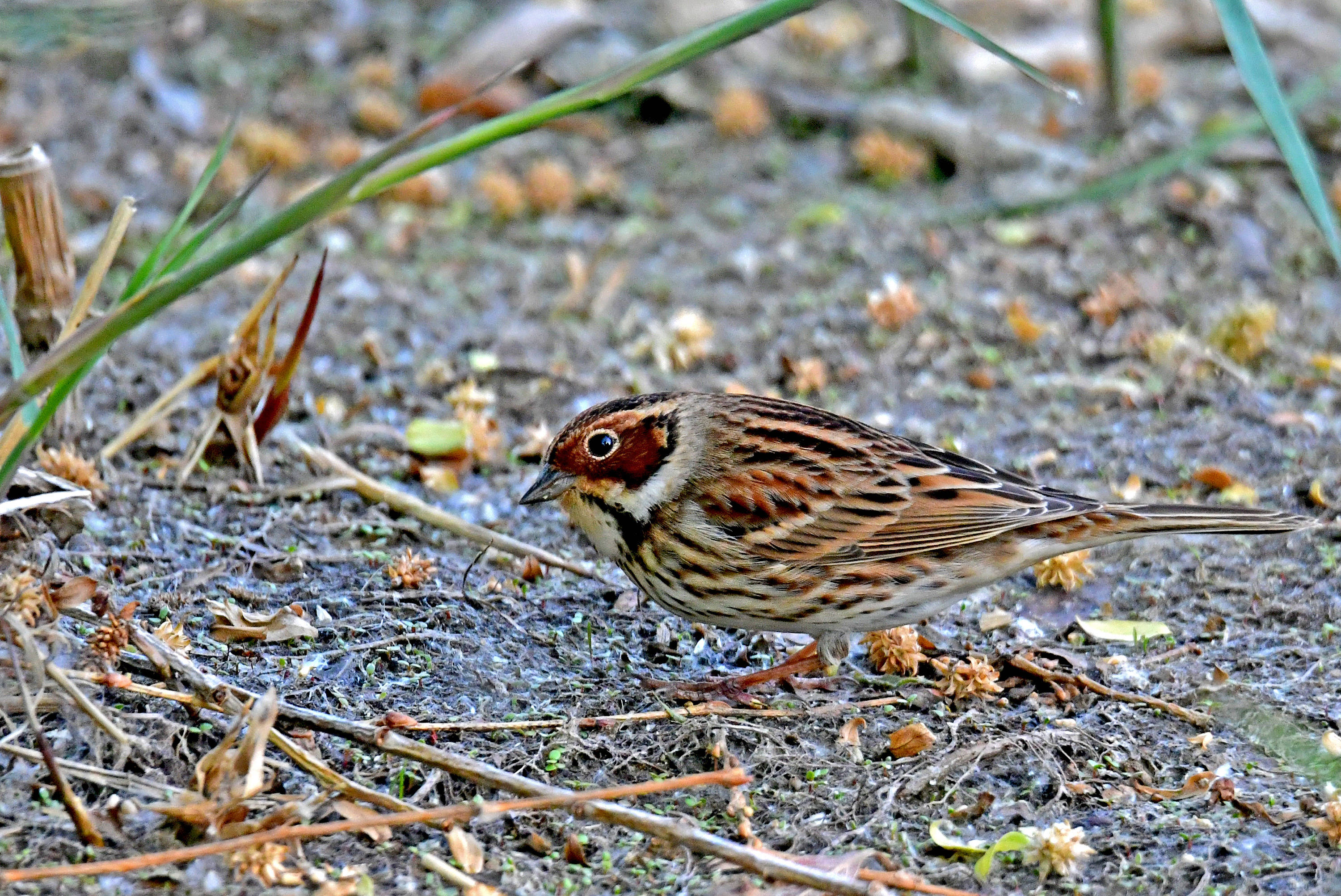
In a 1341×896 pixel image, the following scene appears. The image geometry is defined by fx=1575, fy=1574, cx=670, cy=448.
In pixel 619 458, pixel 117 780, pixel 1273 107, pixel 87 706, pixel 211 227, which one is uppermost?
pixel 1273 107

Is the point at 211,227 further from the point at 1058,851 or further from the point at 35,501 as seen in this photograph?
the point at 1058,851

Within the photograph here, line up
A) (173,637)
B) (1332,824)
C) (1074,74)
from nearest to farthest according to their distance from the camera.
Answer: (1332,824) → (173,637) → (1074,74)

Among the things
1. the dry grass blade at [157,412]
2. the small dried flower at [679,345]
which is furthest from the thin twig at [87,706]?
the small dried flower at [679,345]

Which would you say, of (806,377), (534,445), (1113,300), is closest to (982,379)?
(806,377)

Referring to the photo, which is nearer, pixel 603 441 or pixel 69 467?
pixel 603 441

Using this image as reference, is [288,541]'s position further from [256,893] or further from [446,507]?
[256,893]

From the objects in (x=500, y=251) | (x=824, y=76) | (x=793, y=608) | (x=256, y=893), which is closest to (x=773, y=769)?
(x=793, y=608)
